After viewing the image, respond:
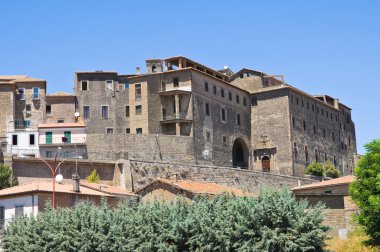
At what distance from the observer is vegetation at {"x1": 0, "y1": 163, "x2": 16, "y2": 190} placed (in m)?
56.6

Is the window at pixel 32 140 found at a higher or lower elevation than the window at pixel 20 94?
lower

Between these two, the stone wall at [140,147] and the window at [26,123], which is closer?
the stone wall at [140,147]

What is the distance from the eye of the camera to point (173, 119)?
77.8 meters

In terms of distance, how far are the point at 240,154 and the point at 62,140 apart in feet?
87.0

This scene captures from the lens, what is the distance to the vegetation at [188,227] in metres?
24.2

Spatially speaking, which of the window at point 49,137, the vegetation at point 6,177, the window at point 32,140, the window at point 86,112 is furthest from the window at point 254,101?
the vegetation at point 6,177

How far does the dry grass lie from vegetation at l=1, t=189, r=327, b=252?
19.2ft

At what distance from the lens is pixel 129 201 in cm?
3119

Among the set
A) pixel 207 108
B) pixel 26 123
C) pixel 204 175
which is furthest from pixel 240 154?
pixel 26 123

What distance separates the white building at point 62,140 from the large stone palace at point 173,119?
0.35 feet

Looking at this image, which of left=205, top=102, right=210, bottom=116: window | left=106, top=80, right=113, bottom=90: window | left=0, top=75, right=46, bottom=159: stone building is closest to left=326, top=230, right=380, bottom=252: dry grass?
left=0, top=75, right=46, bottom=159: stone building

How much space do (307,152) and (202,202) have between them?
64.7 m

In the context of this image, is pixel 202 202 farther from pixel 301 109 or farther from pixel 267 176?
pixel 301 109

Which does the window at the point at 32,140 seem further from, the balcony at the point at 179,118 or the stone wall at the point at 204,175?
the balcony at the point at 179,118
